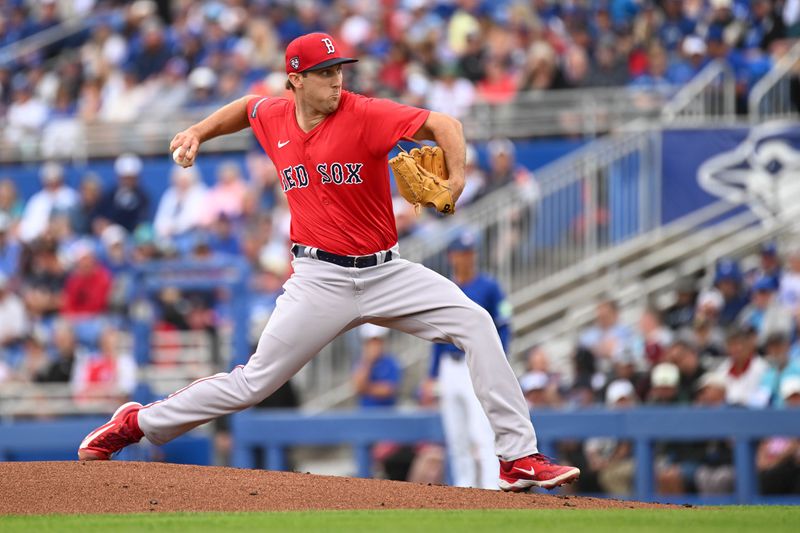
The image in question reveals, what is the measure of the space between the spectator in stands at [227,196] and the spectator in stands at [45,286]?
5.77 feet

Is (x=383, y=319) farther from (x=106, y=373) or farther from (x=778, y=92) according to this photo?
(x=778, y=92)

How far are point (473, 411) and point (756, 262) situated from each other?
13.8 ft

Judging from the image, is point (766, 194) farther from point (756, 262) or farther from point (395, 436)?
point (395, 436)

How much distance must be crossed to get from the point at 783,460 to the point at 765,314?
1475 millimetres

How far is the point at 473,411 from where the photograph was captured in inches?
424


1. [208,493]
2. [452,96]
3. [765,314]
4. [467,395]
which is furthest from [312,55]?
[452,96]

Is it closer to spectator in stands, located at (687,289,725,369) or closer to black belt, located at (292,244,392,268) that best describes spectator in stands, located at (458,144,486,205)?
spectator in stands, located at (687,289,725,369)

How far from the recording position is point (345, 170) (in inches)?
272

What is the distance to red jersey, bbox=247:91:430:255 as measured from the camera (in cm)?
683

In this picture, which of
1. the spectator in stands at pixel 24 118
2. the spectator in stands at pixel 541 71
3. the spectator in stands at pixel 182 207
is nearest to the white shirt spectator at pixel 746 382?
the spectator in stands at pixel 541 71

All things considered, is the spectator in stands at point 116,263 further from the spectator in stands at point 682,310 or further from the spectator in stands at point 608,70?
the spectator in stands at point 682,310

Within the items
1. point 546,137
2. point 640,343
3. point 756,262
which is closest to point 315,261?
point 640,343

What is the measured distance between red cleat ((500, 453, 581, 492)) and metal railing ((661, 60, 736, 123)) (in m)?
8.73

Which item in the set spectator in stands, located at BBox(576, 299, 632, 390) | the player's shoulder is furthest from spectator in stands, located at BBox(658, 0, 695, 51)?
the player's shoulder
